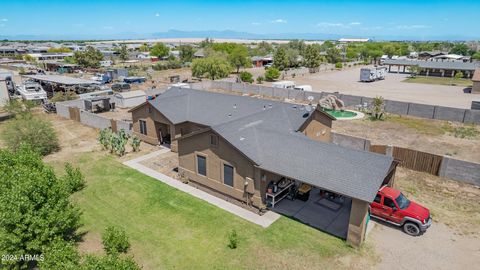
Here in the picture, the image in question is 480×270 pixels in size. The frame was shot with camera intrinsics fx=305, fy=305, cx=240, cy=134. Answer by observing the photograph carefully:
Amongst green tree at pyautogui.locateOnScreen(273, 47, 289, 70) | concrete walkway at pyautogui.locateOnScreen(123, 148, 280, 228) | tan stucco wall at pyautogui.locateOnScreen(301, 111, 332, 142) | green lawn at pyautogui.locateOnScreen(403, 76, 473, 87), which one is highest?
green tree at pyautogui.locateOnScreen(273, 47, 289, 70)

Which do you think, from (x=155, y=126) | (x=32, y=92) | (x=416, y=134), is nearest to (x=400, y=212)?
(x=416, y=134)

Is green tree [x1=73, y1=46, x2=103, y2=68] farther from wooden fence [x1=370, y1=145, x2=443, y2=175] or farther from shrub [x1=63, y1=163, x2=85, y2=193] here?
wooden fence [x1=370, y1=145, x2=443, y2=175]

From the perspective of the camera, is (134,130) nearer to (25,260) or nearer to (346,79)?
(25,260)

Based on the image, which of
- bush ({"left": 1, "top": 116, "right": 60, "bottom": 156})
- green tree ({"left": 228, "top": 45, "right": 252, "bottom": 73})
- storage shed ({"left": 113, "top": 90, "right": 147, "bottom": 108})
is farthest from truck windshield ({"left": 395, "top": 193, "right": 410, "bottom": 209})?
green tree ({"left": 228, "top": 45, "right": 252, "bottom": 73})

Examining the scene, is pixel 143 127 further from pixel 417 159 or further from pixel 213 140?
pixel 417 159

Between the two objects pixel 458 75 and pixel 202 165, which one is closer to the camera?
pixel 202 165

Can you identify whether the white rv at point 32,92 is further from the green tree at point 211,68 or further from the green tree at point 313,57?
the green tree at point 313,57

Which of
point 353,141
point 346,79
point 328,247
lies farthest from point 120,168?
point 346,79
